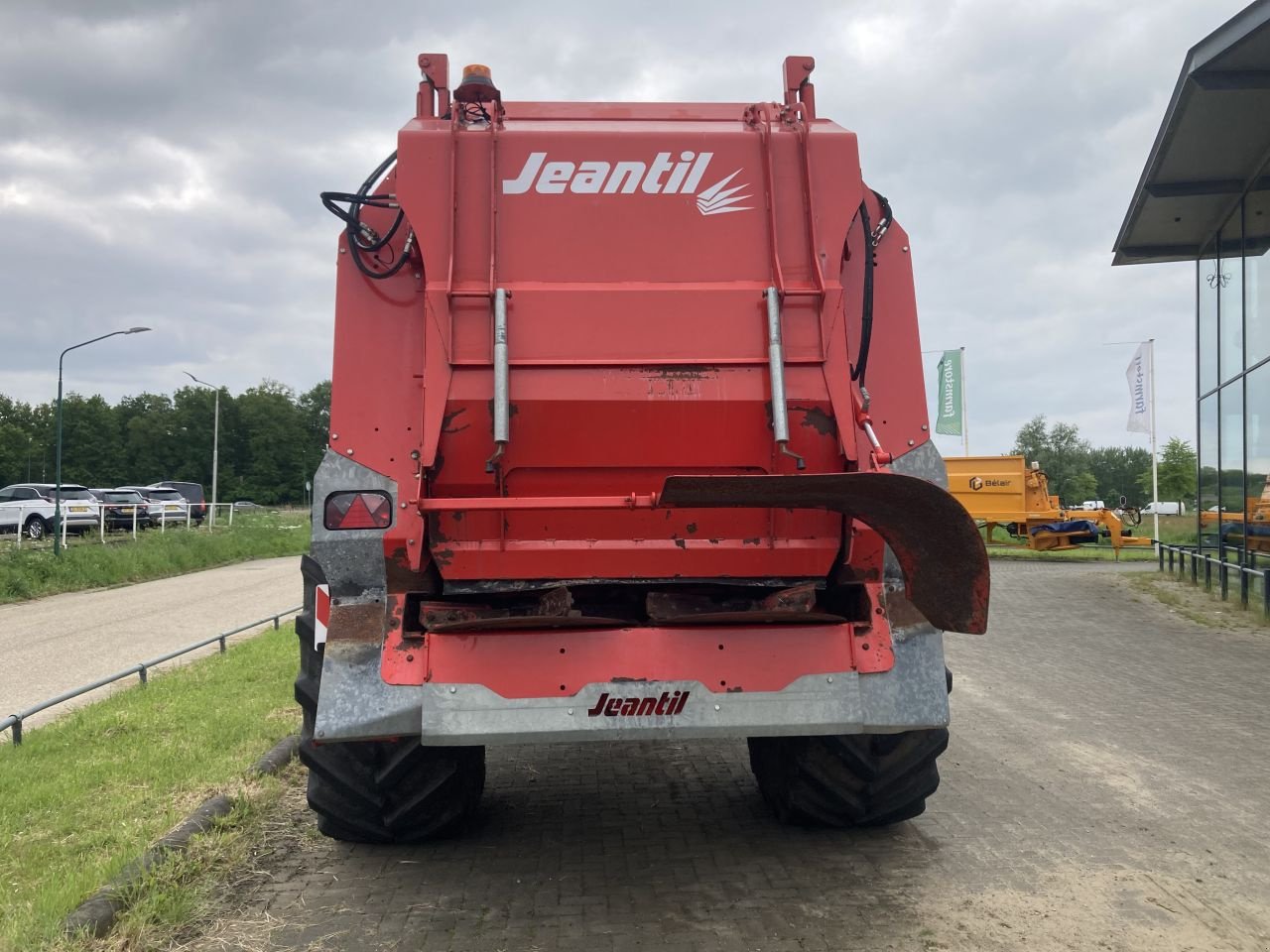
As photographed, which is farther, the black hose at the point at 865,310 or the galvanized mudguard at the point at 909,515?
the black hose at the point at 865,310

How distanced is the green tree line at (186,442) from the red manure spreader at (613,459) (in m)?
74.6

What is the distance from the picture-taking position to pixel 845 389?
13.5ft

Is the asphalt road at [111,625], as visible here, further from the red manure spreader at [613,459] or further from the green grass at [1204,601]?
the green grass at [1204,601]

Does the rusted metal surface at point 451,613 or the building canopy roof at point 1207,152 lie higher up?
the building canopy roof at point 1207,152

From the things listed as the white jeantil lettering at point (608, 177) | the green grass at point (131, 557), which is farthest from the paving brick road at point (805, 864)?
the green grass at point (131, 557)

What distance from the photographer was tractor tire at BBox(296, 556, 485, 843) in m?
4.27

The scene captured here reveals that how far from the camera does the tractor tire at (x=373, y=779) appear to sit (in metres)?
4.27

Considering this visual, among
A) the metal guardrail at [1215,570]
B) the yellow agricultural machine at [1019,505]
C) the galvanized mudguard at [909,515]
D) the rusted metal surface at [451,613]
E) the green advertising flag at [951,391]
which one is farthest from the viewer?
the green advertising flag at [951,391]

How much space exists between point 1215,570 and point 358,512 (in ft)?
52.4

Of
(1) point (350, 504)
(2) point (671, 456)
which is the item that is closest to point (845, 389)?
(2) point (671, 456)

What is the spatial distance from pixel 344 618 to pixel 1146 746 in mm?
5296

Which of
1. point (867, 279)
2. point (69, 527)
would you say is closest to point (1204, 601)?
point (867, 279)

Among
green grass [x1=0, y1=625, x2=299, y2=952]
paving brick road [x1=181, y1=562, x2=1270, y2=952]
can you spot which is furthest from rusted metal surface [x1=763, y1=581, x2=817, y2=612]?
green grass [x1=0, y1=625, x2=299, y2=952]

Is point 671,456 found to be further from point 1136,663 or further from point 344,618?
point 1136,663
